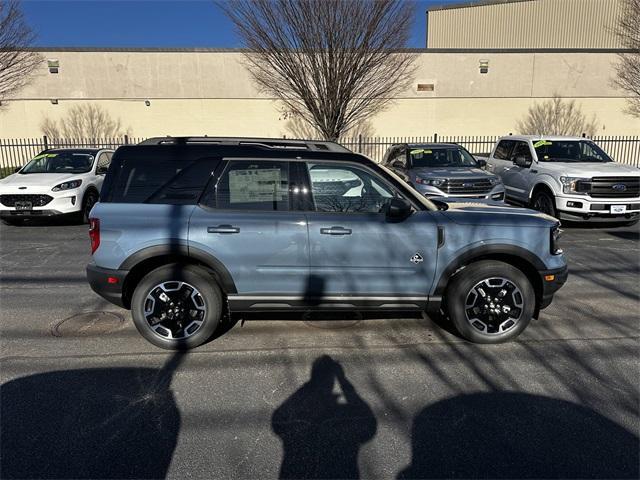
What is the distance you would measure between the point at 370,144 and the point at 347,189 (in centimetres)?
1822

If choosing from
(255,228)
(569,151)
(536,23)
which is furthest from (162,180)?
(536,23)

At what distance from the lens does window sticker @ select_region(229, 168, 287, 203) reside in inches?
154

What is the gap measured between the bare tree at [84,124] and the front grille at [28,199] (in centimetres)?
1407

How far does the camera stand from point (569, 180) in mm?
8570

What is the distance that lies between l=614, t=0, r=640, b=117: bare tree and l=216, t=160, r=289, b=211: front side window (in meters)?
20.1

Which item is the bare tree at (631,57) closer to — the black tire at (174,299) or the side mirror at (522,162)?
the side mirror at (522,162)

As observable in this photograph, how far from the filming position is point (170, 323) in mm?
3930

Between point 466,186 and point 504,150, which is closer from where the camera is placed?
point 466,186

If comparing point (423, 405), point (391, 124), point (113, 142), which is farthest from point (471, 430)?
point (113, 142)

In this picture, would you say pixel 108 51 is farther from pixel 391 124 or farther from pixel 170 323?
pixel 170 323

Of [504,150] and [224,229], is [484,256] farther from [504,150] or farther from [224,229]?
[504,150]

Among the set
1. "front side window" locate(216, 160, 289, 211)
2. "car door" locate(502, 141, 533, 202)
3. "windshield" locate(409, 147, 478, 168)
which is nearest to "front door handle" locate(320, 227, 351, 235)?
"front side window" locate(216, 160, 289, 211)

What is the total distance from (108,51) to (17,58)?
166 inches

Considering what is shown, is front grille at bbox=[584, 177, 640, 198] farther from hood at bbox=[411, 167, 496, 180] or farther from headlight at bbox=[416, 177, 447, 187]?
headlight at bbox=[416, 177, 447, 187]
